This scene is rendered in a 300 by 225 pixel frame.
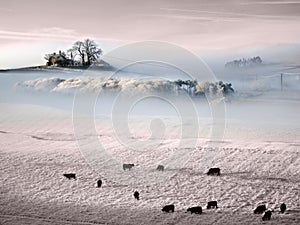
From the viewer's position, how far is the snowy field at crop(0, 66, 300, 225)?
10.7ft

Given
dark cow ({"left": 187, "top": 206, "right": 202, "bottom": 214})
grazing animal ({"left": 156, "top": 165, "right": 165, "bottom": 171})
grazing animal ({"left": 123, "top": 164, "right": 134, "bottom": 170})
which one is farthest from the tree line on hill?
dark cow ({"left": 187, "top": 206, "right": 202, "bottom": 214})

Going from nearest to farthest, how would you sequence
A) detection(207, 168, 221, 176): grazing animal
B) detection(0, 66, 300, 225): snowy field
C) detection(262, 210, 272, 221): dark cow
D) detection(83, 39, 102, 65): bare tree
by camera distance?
detection(262, 210, 272, 221): dark cow < detection(0, 66, 300, 225): snowy field < detection(207, 168, 221, 176): grazing animal < detection(83, 39, 102, 65): bare tree

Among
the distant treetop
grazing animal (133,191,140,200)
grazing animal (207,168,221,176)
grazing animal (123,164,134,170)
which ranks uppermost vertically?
the distant treetop

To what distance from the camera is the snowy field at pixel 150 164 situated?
3.26 meters

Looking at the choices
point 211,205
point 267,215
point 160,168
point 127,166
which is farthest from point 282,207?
point 127,166

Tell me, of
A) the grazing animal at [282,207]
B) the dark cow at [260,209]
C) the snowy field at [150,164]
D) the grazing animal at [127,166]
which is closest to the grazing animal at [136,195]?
the snowy field at [150,164]

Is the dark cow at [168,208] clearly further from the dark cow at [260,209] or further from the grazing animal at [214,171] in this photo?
the dark cow at [260,209]

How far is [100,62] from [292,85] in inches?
49.9

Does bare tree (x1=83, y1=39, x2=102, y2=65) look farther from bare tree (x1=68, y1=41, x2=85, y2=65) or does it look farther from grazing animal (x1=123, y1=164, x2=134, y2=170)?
grazing animal (x1=123, y1=164, x2=134, y2=170)

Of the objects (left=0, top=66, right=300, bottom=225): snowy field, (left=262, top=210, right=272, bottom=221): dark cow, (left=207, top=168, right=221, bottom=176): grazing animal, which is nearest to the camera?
(left=262, top=210, right=272, bottom=221): dark cow

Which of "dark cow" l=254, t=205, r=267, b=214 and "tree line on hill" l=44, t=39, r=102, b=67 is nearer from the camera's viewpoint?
"dark cow" l=254, t=205, r=267, b=214

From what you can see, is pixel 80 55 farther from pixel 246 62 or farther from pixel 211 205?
pixel 211 205

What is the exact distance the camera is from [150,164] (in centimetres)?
346

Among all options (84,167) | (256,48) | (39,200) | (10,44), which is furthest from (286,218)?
(10,44)
